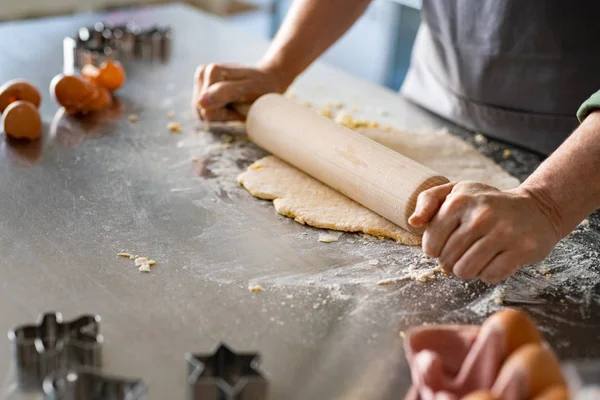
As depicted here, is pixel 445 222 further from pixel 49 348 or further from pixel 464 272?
pixel 49 348

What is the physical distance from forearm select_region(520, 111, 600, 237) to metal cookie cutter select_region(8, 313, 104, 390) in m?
0.65

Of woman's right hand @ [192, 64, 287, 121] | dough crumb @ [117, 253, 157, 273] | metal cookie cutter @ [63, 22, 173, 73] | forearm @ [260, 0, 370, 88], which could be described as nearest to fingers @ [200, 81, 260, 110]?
woman's right hand @ [192, 64, 287, 121]

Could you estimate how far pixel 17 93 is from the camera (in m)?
1.67

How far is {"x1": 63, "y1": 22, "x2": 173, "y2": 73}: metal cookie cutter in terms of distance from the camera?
6.49 ft

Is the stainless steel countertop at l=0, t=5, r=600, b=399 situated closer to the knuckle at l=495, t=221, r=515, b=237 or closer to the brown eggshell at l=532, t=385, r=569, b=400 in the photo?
the knuckle at l=495, t=221, r=515, b=237

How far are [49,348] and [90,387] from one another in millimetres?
107

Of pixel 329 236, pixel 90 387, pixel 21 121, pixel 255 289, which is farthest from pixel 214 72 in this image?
pixel 90 387

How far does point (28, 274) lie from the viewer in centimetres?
112

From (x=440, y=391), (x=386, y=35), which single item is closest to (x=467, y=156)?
(x=440, y=391)

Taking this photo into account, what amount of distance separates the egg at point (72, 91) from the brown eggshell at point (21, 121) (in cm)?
11

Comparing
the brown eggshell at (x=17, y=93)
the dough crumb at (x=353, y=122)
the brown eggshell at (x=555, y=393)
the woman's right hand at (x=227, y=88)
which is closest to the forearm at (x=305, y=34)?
the woman's right hand at (x=227, y=88)

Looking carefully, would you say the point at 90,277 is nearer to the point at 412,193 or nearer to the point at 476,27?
the point at 412,193

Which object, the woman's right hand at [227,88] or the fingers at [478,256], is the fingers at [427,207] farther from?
the woman's right hand at [227,88]

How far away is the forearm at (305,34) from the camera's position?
1.76 metres
